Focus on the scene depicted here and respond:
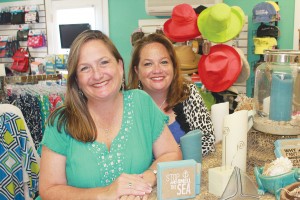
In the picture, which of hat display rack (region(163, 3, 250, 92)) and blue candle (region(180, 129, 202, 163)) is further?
hat display rack (region(163, 3, 250, 92))

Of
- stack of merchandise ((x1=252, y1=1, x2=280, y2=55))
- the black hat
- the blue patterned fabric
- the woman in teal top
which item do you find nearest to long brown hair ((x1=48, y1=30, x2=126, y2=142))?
the woman in teal top

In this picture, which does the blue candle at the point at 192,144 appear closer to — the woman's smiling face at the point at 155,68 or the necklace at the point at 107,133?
the necklace at the point at 107,133

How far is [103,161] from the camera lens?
5.08 ft

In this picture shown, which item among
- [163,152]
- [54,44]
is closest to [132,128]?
[163,152]

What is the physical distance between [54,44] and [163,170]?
5.21m

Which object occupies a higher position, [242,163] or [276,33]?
[276,33]

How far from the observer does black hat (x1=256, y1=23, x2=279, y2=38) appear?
3.88 m

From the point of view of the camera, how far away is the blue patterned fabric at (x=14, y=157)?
228cm

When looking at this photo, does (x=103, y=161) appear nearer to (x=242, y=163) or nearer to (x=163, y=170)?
(x=163, y=170)

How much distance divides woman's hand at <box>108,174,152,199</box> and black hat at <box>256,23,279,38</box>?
3.10 m

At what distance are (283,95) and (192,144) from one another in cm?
47

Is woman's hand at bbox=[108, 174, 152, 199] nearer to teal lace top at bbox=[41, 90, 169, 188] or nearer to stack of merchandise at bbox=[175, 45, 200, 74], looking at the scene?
teal lace top at bbox=[41, 90, 169, 188]

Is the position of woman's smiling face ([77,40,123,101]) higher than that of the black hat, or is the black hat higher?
the black hat

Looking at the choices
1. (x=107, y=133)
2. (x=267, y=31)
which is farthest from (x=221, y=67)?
(x=267, y=31)
